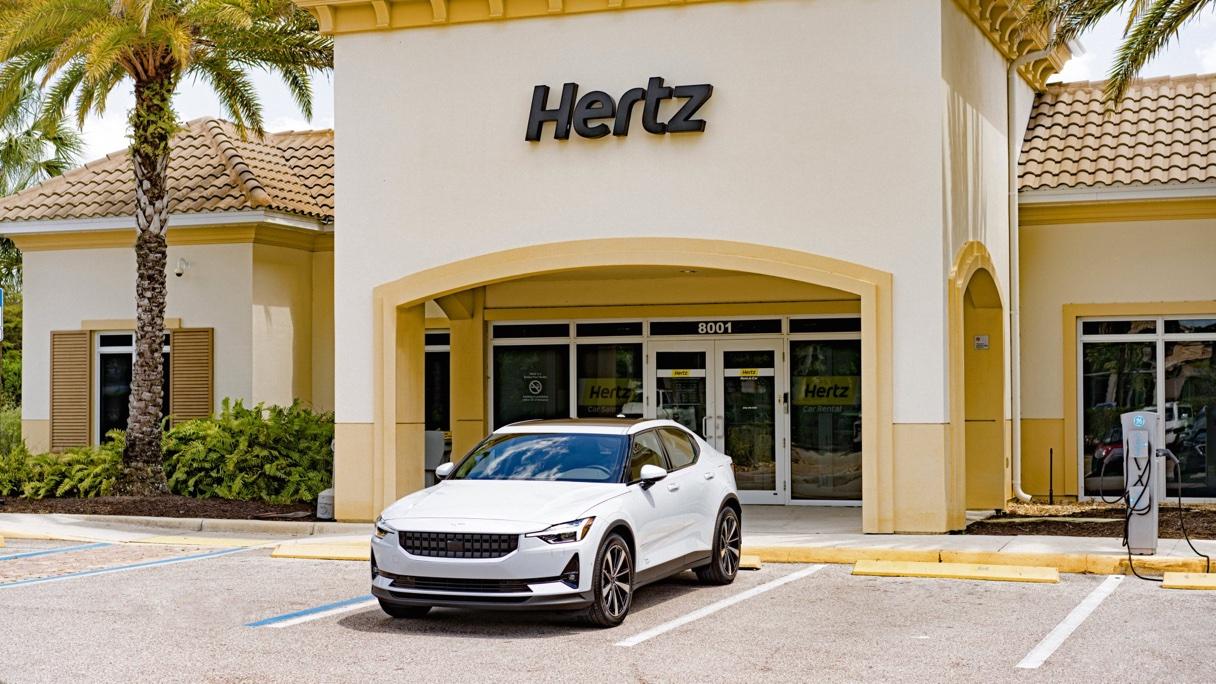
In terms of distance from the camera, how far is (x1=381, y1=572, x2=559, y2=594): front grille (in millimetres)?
9719

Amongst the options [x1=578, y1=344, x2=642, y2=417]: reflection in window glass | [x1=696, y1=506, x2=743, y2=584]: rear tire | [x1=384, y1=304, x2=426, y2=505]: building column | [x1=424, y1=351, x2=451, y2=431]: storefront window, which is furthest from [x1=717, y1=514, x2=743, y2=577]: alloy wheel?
[x1=424, y1=351, x2=451, y2=431]: storefront window

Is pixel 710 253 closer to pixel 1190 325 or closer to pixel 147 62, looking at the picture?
pixel 1190 325

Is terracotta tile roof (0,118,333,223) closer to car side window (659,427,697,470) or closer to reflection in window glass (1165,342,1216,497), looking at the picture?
car side window (659,427,697,470)

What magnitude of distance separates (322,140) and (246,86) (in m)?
3.59

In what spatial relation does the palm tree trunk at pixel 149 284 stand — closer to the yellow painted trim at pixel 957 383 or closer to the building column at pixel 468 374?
the building column at pixel 468 374

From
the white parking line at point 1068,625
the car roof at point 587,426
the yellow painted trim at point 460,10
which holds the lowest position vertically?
the white parking line at point 1068,625

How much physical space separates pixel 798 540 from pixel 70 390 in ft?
42.6

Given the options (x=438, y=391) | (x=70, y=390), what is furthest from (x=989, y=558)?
(x=70, y=390)

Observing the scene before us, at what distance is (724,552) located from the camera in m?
12.3

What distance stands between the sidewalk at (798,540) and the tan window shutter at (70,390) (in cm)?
434

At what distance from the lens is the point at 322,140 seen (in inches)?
979

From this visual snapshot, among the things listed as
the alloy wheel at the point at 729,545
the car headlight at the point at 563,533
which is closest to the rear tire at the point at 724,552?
the alloy wheel at the point at 729,545

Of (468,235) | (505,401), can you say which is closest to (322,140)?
(505,401)

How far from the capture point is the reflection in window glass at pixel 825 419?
19.1m
